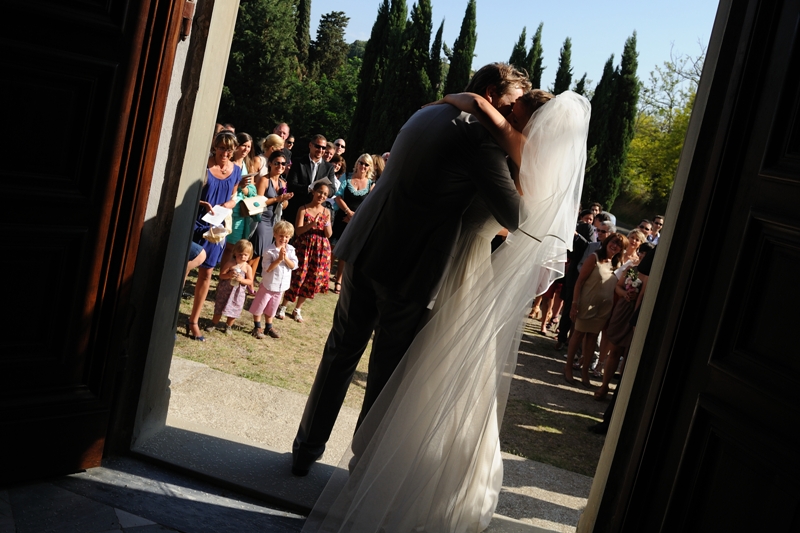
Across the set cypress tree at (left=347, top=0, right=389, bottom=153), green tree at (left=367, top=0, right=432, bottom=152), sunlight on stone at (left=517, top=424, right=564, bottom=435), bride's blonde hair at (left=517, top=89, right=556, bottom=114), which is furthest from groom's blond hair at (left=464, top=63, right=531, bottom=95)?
cypress tree at (left=347, top=0, right=389, bottom=153)

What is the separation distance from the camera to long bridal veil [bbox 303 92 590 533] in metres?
3.03

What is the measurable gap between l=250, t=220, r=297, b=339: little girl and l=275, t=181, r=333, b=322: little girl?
2.01ft

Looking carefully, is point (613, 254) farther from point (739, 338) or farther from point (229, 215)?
point (739, 338)

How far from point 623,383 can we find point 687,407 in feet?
1.40

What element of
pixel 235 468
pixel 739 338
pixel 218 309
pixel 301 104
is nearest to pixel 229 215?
pixel 218 309

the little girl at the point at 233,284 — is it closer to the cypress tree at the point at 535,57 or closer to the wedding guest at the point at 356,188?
the wedding guest at the point at 356,188

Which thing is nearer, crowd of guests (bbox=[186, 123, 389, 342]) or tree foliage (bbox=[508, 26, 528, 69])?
crowd of guests (bbox=[186, 123, 389, 342])

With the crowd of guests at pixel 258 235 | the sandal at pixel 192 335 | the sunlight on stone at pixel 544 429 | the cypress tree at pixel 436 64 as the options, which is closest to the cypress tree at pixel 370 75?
the cypress tree at pixel 436 64

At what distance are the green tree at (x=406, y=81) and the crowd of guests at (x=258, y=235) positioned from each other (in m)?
14.1

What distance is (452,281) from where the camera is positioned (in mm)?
3393

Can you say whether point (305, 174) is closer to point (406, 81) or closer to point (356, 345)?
point (356, 345)

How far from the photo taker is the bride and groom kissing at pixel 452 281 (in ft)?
10.00

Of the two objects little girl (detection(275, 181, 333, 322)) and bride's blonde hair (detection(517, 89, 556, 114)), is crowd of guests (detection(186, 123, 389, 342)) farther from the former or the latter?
bride's blonde hair (detection(517, 89, 556, 114))

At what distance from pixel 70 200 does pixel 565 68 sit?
2488 cm
